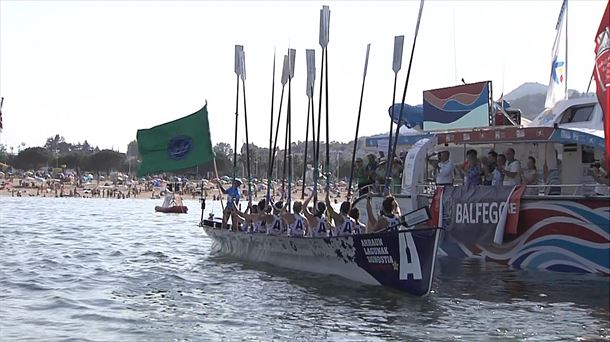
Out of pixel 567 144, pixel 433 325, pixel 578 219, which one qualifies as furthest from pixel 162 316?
pixel 567 144

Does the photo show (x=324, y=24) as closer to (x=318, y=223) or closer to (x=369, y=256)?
(x=318, y=223)

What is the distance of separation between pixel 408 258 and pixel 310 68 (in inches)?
309

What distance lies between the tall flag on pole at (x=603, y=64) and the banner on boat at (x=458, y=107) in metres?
14.3

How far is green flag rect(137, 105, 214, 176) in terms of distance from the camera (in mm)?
24812

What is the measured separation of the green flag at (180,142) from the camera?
24.8m

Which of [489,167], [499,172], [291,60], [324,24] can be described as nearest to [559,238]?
[499,172]

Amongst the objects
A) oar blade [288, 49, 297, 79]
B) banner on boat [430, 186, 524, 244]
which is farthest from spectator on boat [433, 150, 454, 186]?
oar blade [288, 49, 297, 79]

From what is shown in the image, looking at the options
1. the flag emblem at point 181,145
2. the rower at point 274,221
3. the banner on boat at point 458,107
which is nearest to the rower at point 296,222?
the rower at point 274,221

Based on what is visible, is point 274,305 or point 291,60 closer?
point 274,305

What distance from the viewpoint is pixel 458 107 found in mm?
24203

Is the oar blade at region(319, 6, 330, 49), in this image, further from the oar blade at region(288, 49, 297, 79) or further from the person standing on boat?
the person standing on boat

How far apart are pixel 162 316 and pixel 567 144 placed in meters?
10.9

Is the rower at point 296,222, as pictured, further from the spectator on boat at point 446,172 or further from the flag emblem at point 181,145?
the flag emblem at point 181,145

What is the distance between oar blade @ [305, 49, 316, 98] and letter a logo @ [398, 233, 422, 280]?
7660 millimetres
